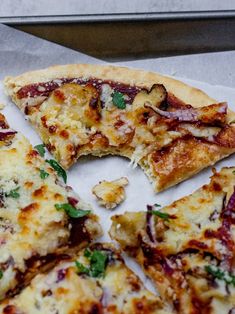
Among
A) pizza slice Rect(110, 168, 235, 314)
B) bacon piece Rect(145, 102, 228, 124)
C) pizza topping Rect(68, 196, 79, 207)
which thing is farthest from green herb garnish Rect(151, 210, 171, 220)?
bacon piece Rect(145, 102, 228, 124)

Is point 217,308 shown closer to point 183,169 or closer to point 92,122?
point 183,169

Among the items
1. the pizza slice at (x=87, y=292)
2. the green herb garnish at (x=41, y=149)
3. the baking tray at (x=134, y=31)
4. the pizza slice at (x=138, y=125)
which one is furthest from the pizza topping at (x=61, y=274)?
the baking tray at (x=134, y=31)

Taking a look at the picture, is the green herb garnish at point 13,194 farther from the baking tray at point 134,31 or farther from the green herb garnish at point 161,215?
the baking tray at point 134,31

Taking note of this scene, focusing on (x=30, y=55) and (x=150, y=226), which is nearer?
(x=150, y=226)

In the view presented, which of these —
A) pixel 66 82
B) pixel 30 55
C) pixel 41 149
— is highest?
pixel 30 55

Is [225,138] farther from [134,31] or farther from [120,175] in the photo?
[134,31]

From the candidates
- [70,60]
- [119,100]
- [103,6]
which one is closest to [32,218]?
[119,100]
